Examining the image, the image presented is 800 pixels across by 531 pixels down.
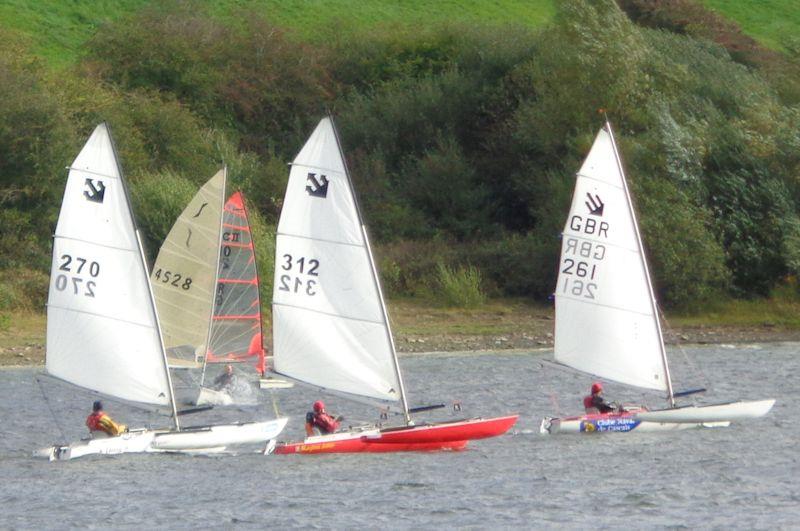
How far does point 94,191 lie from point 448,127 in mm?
32215

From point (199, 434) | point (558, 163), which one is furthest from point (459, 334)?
point (199, 434)

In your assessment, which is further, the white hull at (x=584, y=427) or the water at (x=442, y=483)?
the white hull at (x=584, y=427)

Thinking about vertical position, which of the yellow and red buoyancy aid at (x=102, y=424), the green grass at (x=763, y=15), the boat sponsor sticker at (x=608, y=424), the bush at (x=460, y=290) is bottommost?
the yellow and red buoyancy aid at (x=102, y=424)

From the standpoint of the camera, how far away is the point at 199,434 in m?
25.3

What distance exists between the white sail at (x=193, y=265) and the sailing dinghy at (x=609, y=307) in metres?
8.99

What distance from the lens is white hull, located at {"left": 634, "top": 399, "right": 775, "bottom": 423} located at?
88.2 ft

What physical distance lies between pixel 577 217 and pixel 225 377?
9.47 metres

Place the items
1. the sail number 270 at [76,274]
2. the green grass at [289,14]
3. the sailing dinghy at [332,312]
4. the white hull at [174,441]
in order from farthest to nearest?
the green grass at [289,14], the sailing dinghy at [332,312], the white hull at [174,441], the sail number 270 at [76,274]

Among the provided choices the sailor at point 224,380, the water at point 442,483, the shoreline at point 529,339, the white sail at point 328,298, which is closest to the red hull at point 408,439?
the water at point 442,483

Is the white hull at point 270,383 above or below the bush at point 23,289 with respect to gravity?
below

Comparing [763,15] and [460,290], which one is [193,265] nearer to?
[460,290]

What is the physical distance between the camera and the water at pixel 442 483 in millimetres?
21078

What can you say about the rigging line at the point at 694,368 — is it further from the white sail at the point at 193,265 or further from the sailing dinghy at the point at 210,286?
the white sail at the point at 193,265

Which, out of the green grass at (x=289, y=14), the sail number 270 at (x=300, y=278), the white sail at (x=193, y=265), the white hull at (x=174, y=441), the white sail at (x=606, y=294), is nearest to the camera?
the white hull at (x=174, y=441)
